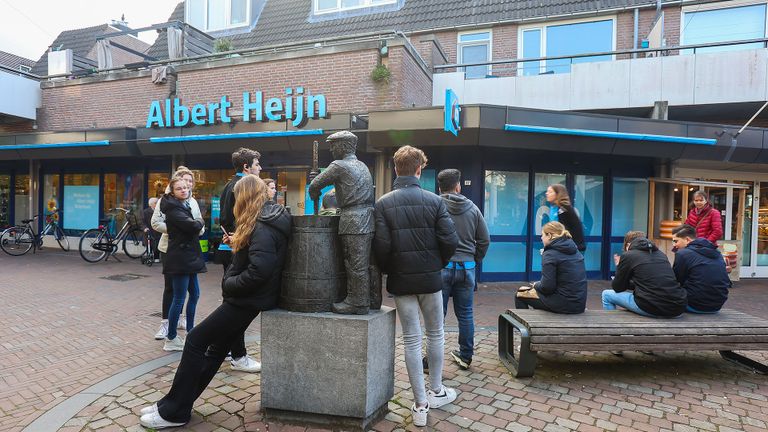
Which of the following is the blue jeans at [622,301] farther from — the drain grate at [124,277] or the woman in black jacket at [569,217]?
the drain grate at [124,277]

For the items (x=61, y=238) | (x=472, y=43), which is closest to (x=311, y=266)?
(x=472, y=43)

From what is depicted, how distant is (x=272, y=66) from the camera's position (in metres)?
10.3

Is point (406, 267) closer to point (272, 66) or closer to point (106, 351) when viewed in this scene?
point (106, 351)

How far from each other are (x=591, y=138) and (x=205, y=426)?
7.81 meters

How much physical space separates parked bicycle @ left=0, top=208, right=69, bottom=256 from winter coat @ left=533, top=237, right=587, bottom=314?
13.4 metres

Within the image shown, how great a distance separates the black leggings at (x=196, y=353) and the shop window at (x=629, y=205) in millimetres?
9497

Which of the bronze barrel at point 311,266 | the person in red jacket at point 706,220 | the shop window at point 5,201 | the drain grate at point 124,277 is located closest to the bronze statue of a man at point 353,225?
the bronze barrel at point 311,266

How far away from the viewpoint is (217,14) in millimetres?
15609

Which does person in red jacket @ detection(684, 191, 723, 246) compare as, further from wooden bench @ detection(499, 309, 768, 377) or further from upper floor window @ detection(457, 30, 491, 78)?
upper floor window @ detection(457, 30, 491, 78)

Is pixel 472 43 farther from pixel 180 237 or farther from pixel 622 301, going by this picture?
pixel 180 237

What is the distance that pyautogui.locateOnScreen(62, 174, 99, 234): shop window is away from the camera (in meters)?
13.2

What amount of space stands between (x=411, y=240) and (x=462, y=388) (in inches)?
59.5

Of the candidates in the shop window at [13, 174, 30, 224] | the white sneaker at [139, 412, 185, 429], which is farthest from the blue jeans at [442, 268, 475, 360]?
the shop window at [13, 174, 30, 224]

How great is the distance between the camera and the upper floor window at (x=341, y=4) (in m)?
13.9
